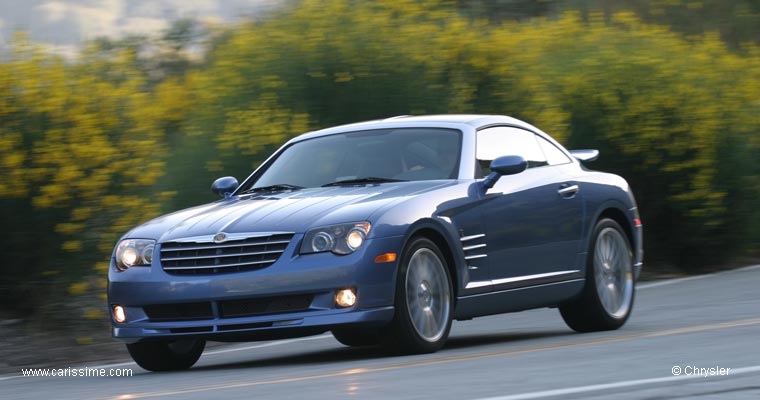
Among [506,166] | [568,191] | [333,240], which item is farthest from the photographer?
[568,191]

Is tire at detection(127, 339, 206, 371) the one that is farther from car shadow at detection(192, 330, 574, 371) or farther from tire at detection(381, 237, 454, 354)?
tire at detection(381, 237, 454, 354)

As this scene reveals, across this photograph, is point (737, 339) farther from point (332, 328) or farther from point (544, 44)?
point (544, 44)

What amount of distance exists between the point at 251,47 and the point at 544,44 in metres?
5.54

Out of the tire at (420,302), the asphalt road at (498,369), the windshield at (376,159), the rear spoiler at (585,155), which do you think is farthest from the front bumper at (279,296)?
the rear spoiler at (585,155)

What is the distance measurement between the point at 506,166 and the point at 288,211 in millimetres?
1601

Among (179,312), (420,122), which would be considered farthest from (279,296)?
(420,122)

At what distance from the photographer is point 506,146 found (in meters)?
11.0

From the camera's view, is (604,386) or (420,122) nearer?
(604,386)

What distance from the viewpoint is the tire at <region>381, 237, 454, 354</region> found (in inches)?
362

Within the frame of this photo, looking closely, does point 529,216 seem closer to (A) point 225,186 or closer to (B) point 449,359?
(B) point 449,359

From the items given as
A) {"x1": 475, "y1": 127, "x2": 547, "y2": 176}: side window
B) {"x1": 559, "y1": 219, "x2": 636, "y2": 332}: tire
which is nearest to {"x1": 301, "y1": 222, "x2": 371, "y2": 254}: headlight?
{"x1": 475, "y1": 127, "x2": 547, "y2": 176}: side window

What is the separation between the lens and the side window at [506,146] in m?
10.6

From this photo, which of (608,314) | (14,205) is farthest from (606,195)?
(14,205)

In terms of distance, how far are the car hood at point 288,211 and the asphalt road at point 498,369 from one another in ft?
2.83
